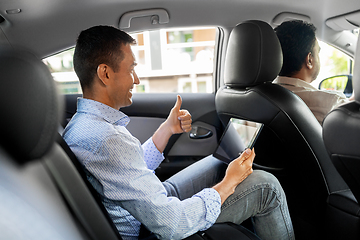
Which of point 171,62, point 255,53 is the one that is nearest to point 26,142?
point 255,53

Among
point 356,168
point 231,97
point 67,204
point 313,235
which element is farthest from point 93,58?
point 313,235

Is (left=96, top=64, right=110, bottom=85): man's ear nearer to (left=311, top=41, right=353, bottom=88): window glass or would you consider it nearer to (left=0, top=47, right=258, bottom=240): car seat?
(left=0, top=47, right=258, bottom=240): car seat

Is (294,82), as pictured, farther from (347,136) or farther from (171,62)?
(171,62)

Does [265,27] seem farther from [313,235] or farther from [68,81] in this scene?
[68,81]

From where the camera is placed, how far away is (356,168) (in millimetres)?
1043

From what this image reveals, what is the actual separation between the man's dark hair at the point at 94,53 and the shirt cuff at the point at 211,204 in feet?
1.80

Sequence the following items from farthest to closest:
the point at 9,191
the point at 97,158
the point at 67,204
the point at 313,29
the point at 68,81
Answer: the point at 68,81 → the point at 313,29 → the point at 97,158 → the point at 67,204 → the point at 9,191

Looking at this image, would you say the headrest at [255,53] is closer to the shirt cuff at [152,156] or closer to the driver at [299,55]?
the driver at [299,55]

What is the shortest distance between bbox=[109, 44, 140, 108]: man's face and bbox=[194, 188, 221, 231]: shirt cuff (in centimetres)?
46

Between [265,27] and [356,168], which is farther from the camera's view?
[265,27]

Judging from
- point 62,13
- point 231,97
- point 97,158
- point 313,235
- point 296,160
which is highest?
point 62,13

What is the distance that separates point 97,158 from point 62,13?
119 cm

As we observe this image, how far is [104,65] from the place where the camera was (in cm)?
119

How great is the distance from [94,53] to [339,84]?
1.84 m
